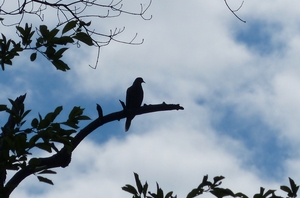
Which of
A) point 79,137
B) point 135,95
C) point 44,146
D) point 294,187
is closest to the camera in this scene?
point 294,187

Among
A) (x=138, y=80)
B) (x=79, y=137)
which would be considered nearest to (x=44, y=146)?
(x=79, y=137)

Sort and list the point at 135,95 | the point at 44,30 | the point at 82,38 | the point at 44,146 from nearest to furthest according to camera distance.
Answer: the point at 44,146
the point at 44,30
the point at 82,38
the point at 135,95

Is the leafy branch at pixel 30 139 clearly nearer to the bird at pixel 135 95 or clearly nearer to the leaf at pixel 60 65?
the leaf at pixel 60 65

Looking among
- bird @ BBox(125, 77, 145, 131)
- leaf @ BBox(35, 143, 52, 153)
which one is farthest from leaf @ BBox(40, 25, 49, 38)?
bird @ BBox(125, 77, 145, 131)

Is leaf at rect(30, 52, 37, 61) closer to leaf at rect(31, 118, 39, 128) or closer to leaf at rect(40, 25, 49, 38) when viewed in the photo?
leaf at rect(40, 25, 49, 38)

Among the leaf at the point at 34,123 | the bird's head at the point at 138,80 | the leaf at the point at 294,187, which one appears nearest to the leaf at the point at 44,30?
the leaf at the point at 34,123

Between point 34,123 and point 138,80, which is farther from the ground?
point 138,80

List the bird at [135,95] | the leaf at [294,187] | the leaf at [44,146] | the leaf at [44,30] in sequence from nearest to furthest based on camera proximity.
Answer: the leaf at [294,187] < the leaf at [44,146] < the leaf at [44,30] < the bird at [135,95]

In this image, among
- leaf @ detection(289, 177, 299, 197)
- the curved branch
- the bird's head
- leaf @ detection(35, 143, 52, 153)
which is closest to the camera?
leaf @ detection(289, 177, 299, 197)

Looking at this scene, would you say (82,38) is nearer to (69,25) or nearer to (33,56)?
(69,25)

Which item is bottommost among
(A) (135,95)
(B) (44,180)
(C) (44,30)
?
(B) (44,180)

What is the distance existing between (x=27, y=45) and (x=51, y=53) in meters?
0.14

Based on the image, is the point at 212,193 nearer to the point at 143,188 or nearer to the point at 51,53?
the point at 143,188

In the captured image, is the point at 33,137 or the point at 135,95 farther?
the point at 135,95
